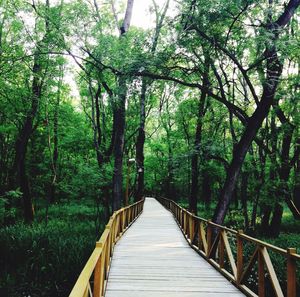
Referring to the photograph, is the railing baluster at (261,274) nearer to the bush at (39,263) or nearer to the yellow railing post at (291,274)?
the yellow railing post at (291,274)

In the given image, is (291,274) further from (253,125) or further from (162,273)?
(253,125)

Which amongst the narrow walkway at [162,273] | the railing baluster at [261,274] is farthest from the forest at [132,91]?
the railing baluster at [261,274]

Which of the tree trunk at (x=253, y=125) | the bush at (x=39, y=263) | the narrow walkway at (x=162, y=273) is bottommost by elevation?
the bush at (x=39, y=263)

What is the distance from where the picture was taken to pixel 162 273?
6988 mm

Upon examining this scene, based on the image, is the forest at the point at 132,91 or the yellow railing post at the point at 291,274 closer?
the yellow railing post at the point at 291,274

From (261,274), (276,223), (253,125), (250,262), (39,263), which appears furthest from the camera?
(276,223)

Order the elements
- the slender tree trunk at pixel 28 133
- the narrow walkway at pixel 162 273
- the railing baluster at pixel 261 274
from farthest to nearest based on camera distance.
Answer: the slender tree trunk at pixel 28 133, the narrow walkway at pixel 162 273, the railing baluster at pixel 261 274

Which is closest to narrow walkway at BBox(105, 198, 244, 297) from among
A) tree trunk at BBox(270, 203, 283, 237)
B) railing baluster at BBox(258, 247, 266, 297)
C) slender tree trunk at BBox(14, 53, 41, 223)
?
railing baluster at BBox(258, 247, 266, 297)

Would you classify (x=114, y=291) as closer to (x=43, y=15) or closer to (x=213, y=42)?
(x=213, y=42)

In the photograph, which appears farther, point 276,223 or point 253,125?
point 276,223

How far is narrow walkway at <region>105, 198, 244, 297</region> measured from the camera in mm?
5711

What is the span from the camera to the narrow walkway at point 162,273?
5711 mm

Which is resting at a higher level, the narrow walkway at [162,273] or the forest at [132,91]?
the forest at [132,91]

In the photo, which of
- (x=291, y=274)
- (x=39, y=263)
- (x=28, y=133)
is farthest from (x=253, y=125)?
(x=28, y=133)
